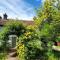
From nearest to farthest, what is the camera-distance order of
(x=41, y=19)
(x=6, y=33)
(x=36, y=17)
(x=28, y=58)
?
(x=28, y=58), (x=6, y=33), (x=41, y=19), (x=36, y=17)

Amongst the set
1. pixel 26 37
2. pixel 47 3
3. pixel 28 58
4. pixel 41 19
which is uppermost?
pixel 47 3

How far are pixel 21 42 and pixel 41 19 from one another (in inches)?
781

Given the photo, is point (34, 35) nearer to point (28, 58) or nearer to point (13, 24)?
point (28, 58)

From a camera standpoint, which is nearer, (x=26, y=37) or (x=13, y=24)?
(x=26, y=37)

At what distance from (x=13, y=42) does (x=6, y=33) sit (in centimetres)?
277

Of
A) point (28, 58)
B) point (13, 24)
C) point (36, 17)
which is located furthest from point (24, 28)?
point (28, 58)

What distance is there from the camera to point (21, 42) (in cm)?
1506

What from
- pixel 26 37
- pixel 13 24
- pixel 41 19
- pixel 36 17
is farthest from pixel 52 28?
pixel 36 17

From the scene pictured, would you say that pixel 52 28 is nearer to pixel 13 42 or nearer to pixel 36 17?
pixel 13 42

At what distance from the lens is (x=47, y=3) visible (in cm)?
3503

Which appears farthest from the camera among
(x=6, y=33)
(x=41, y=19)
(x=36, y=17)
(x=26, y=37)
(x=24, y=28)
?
(x=36, y=17)

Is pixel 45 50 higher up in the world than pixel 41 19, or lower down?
lower down

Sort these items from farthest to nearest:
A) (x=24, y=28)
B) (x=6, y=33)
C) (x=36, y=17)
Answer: (x=36, y=17) → (x=24, y=28) → (x=6, y=33)

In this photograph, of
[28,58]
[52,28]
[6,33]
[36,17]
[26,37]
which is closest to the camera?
[28,58]
